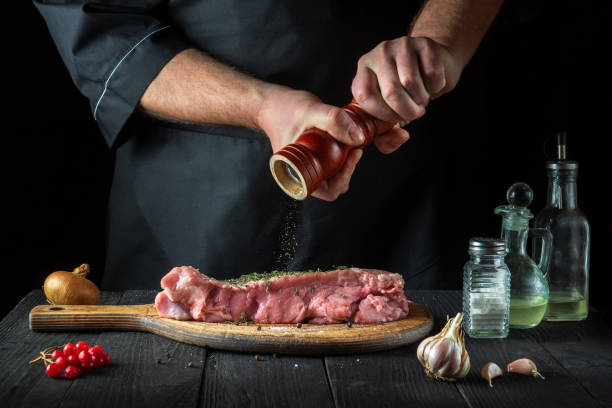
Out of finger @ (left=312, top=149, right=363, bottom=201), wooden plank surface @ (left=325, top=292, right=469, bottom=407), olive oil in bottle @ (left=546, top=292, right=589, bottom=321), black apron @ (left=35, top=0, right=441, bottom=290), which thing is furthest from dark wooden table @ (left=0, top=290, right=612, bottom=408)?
black apron @ (left=35, top=0, right=441, bottom=290)

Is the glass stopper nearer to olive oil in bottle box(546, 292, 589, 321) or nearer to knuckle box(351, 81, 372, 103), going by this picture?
olive oil in bottle box(546, 292, 589, 321)

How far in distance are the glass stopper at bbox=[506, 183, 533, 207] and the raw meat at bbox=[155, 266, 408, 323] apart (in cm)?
38

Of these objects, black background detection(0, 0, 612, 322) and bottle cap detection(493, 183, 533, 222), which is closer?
bottle cap detection(493, 183, 533, 222)

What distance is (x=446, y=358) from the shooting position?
1.52 meters

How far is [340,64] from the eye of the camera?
8.05 ft

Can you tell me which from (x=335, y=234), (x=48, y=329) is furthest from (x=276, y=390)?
(x=335, y=234)

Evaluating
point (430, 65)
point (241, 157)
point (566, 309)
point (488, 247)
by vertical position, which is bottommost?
point (566, 309)

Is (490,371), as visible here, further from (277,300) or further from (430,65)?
(430,65)

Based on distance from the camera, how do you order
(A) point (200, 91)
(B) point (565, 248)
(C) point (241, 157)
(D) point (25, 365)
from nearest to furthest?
(D) point (25, 365), (B) point (565, 248), (A) point (200, 91), (C) point (241, 157)

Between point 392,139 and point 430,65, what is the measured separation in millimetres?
274

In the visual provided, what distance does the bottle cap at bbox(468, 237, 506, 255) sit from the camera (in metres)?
1.77

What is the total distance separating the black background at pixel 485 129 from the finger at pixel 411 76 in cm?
113

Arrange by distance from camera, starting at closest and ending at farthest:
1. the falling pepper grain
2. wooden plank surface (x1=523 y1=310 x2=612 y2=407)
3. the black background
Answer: wooden plank surface (x1=523 y1=310 x2=612 y2=407), the falling pepper grain, the black background

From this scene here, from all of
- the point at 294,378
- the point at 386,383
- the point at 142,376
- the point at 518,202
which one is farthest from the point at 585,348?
the point at 142,376
